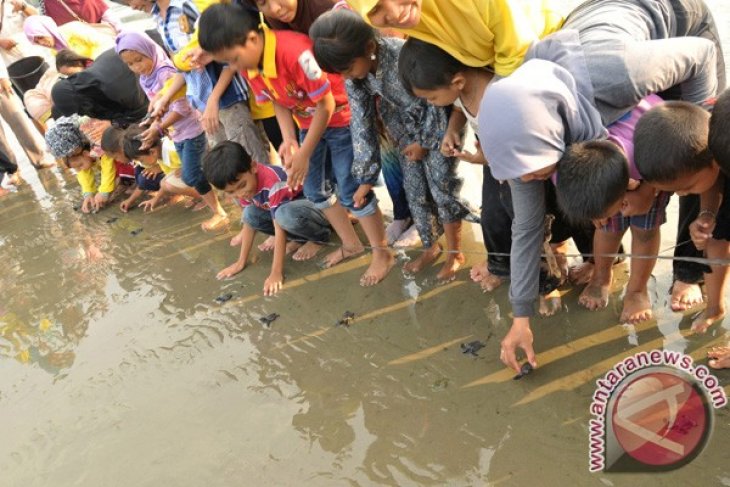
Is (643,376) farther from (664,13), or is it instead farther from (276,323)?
(276,323)

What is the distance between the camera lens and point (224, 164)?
2.89 meters

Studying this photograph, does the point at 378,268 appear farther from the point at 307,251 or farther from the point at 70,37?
the point at 70,37

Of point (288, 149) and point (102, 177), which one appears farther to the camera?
point (102, 177)

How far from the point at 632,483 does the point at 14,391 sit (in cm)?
264

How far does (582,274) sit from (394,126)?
1.01 meters

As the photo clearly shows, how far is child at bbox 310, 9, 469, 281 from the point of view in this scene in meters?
2.27

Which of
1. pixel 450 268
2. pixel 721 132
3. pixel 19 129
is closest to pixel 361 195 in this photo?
pixel 450 268

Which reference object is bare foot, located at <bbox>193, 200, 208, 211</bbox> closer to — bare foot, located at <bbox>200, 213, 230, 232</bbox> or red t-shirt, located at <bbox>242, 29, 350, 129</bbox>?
bare foot, located at <bbox>200, 213, 230, 232</bbox>

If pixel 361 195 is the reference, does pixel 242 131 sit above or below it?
above

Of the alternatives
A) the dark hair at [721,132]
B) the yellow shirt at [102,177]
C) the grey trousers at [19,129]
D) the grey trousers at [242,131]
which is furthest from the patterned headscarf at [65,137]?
the dark hair at [721,132]

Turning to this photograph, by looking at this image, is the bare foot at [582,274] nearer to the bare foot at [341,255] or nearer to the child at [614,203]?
the child at [614,203]

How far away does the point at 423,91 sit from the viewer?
6.61 feet

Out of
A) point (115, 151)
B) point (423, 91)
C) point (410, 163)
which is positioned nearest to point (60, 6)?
point (115, 151)

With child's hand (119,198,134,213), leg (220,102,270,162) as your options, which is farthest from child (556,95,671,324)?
child's hand (119,198,134,213)
